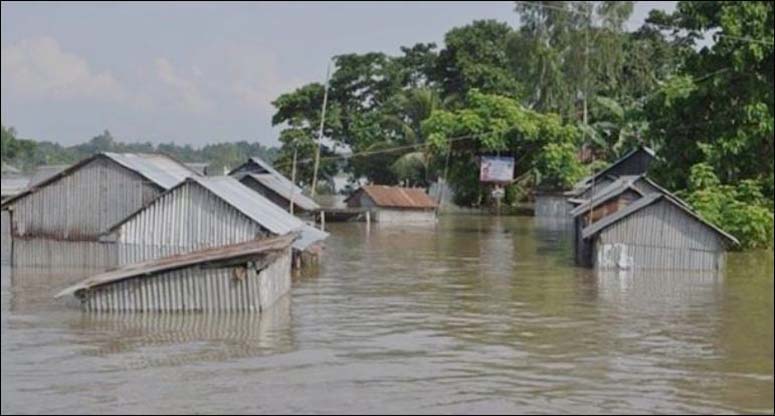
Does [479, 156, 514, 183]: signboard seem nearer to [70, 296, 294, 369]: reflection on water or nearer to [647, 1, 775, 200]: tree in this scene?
[647, 1, 775, 200]: tree

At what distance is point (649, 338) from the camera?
13016 millimetres

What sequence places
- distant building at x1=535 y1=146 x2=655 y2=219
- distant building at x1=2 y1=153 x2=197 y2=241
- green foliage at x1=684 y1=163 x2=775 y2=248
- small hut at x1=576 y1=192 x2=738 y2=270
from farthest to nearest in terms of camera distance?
Result: distant building at x1=535 y1=146 x2=655 y2=219
distant building at x1=2 y1=153 x2=197 y2=241
small hut at x1=576 y1=192 x2=738 y2=270
green foliage at x1=684 y1=163 x2=775 y2=248

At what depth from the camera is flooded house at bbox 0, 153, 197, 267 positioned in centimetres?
2062

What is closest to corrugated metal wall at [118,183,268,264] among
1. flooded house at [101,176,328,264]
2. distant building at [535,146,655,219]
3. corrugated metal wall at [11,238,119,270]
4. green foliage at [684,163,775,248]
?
flooded house at [101,176,328,264]

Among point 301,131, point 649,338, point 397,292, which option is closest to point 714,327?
point 649,338

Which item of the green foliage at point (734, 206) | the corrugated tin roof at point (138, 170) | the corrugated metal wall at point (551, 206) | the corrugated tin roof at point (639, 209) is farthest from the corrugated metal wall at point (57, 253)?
the corrugated metal wall at point (551, 206)

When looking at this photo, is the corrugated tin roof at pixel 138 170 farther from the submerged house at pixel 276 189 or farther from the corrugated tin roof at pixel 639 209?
the submerged house at pixel 276 189

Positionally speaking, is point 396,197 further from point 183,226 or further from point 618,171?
point 183,226

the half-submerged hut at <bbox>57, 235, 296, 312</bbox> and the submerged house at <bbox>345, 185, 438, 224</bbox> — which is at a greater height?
the submerged house at <bbox>345, 185, 438, 224</bbox>

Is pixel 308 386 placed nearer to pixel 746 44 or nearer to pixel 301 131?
pixel 746 44

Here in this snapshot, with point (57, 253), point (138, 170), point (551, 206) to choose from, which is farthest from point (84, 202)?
point (551, 206)

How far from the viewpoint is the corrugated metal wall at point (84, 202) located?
20641 mm

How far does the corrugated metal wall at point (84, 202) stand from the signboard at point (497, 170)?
22.3 meters

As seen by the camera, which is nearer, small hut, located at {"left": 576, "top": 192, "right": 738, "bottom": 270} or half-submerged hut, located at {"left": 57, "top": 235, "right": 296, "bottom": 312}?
half-submerged hut, located at {"left": 57, "top": 235, "right": 296, "bottom": 312}
